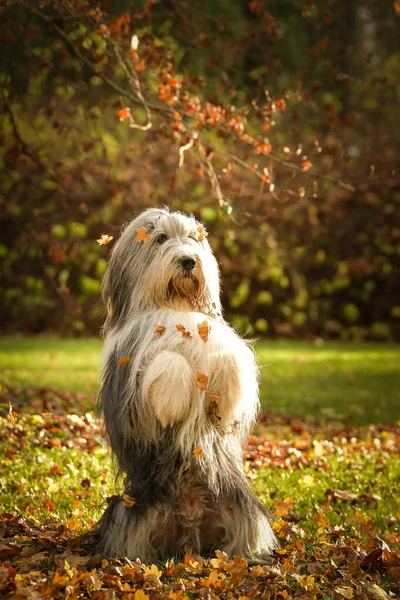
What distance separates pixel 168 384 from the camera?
3461mm

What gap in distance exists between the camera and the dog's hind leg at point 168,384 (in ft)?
11.4

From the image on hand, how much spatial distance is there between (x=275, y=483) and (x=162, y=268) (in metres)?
2.46

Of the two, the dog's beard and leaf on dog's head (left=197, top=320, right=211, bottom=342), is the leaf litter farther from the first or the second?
the dog's beard

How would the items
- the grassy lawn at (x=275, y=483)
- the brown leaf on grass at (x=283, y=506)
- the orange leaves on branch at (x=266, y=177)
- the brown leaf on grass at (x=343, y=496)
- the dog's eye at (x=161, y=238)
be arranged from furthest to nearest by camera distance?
1. the orange leaves on branch at (x=266, y=177)
2. the brown leaf on grass at (x=343, y=496)
3. the brown leaf on grass at (x=283, y=506)
4. the dog's eye at (x=161, y=238)
5. the grassy lawn at (x=275, y=483)

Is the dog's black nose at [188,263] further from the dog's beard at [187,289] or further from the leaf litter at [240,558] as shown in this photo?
the leaf litter at [240,558]

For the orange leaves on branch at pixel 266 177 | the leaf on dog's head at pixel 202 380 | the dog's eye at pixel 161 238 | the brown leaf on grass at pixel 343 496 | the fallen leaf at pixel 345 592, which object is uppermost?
the orange leaves on branch at pixel 266 177

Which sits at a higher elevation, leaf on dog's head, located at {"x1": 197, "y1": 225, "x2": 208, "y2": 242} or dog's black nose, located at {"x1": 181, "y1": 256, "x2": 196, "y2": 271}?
leaf on dog's head, located at {"x1": 197, "y1": 225, "x2": 208, "y2": 242}

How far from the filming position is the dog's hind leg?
346 cm

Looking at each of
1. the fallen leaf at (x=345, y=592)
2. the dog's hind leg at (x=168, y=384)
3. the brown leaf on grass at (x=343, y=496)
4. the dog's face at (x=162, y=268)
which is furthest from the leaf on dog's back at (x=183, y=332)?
the brown leaf on grass at (x=343, y=496)

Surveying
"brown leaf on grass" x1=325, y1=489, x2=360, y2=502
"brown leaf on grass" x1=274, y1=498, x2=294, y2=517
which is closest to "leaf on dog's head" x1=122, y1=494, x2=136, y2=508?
"brown leaf on grass" x1=274, y1=498, x2=294, y2=517

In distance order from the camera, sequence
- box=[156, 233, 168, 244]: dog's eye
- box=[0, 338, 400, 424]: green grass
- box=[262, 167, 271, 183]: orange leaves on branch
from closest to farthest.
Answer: box=[156, 233, 168, 244]: dog's eye < box=[262, 167, 271, 183]: orange leaves on branch < box=[0, 338, 400, 424]: green grass

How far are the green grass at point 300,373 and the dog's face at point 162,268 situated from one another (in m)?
4.83

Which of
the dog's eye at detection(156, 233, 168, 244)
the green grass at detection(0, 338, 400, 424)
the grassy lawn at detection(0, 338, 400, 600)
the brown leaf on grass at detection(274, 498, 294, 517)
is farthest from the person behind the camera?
the green grass at detection(0, 338, 400, 424)

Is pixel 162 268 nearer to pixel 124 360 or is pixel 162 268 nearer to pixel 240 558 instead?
→ pixel 124 360
